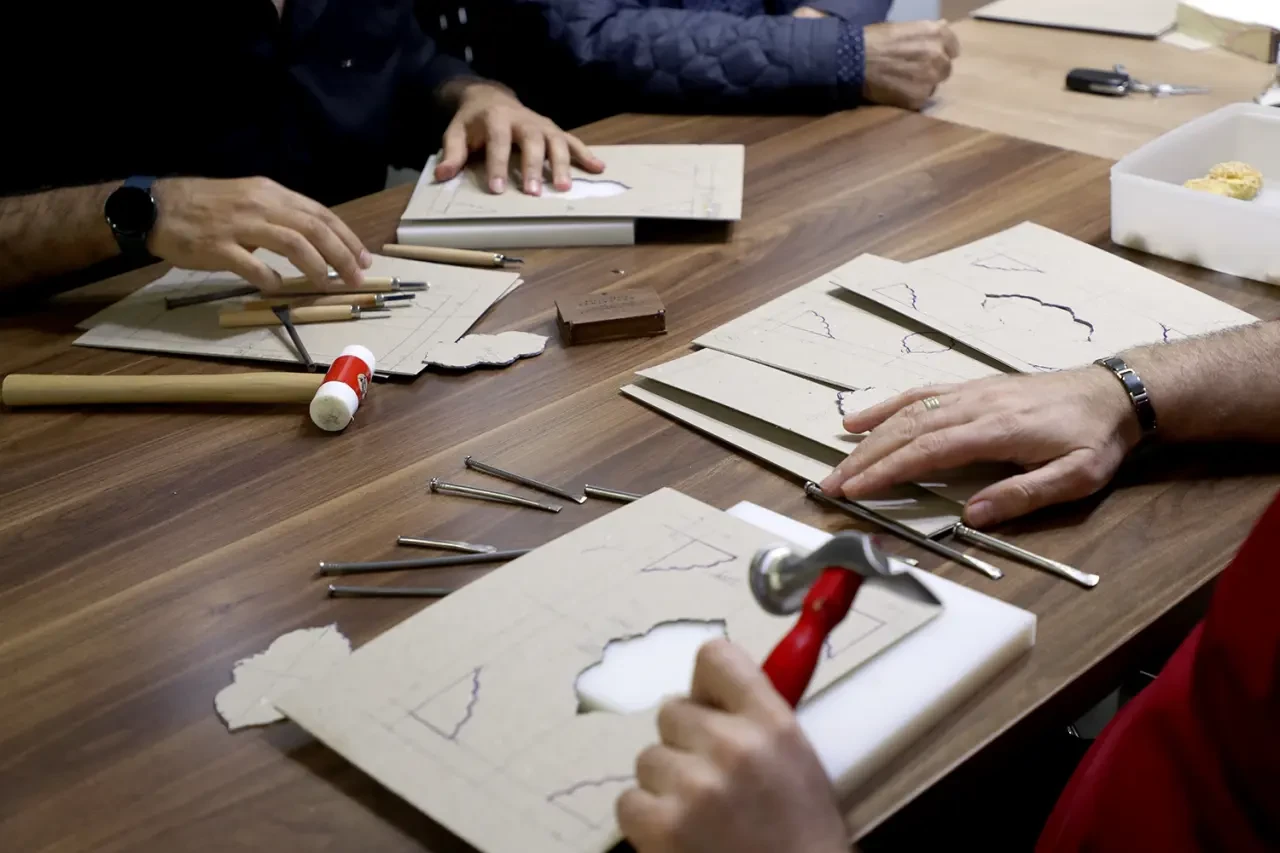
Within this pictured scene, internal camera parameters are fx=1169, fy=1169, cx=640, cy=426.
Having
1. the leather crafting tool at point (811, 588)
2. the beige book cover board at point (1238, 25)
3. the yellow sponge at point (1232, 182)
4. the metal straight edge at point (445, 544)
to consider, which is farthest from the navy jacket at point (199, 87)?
the leather crafting tool at point (811, 588)

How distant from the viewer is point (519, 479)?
98 centimetres

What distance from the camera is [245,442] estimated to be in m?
1.08

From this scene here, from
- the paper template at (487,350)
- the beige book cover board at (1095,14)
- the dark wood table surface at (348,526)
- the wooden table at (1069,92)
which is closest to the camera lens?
the dark wood table surface at (348,526)

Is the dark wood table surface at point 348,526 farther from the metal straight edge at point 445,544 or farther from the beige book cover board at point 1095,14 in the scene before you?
the beige book cover board at point 1095,14

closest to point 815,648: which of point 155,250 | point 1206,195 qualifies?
point 1206,195

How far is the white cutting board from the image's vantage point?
2.20 ft

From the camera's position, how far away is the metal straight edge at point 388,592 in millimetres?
848

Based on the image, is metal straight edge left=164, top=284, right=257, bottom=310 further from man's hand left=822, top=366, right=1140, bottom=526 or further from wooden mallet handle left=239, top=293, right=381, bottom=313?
man's hand left=822, top=366, right=1140, bottom=526

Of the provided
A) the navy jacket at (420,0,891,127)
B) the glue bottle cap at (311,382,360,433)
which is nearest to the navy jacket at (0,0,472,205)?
the navy jacket at (420,0,891,127)

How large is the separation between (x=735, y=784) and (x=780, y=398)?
0.49 m

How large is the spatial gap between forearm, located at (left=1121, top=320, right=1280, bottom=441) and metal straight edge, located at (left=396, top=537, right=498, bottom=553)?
21.5 inches

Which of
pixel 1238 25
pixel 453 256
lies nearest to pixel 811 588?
pixel 453 256

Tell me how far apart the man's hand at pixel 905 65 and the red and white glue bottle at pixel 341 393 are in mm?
961

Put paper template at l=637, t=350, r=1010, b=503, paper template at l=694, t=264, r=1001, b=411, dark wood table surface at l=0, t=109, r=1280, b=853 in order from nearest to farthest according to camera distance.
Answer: dark wood table surface at l=0, t=109, r=1280, b=853
paper template at l=637, t=350, r=1010, b=503
paper template at l=694, t=264, r=1001, b=411
